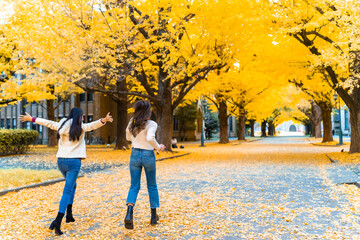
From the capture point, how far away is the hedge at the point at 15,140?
19672 millimetres

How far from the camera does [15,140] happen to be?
20531 millimetres

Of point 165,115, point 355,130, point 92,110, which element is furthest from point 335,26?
point 92,110

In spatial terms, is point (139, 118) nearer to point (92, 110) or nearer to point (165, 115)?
point (165, 115)

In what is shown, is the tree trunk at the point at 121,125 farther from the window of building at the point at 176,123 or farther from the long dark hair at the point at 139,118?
the window of building at the point at 176,123

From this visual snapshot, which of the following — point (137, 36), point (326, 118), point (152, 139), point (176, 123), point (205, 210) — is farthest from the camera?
point (176, 123)

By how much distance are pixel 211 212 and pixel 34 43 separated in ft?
51.5

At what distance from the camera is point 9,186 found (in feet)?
28.5

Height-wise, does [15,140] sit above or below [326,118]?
below

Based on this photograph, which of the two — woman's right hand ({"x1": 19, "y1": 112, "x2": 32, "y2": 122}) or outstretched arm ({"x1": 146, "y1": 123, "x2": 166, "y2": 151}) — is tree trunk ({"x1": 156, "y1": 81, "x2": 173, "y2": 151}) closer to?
woman's right hand ({"x1": 19, "y1": 112, "x2": 32, "y2": 122})

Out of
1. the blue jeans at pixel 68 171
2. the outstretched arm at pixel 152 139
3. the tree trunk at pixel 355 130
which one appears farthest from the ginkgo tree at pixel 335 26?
the blue jeans at pixel 68 171

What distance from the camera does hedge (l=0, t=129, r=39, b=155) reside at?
64.5ft

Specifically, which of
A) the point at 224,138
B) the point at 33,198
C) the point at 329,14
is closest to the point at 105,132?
the point at 224,138

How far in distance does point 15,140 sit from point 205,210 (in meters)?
17.5

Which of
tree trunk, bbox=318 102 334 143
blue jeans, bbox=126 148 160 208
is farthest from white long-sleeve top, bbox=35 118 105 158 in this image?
tree trunk, bbox=318 102 334 143
